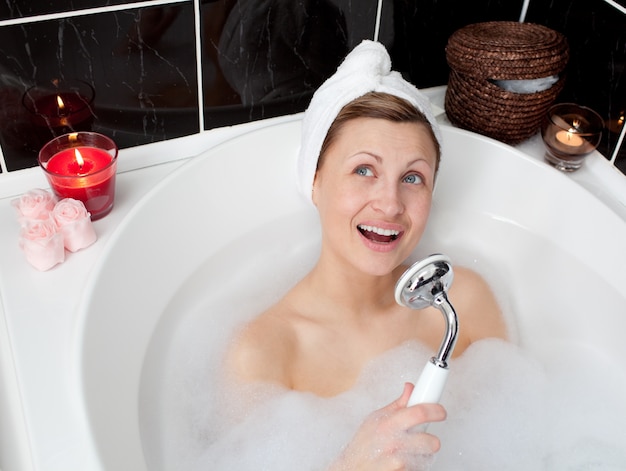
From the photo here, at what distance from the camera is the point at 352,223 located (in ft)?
4.28

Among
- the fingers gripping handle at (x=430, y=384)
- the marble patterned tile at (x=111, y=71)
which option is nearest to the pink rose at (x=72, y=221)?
the marble patterned tile at (x=111, y=71)

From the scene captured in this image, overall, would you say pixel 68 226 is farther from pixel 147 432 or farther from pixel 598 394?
pixel 598 394

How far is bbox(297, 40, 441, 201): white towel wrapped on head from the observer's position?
1.32 m

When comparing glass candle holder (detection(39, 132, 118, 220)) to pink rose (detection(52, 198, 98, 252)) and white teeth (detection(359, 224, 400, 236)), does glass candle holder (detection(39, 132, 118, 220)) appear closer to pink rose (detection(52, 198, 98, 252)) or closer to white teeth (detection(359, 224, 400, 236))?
pink rose (detection(52, 198, 98, 252))

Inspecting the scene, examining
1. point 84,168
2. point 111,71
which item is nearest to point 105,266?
point 84,168

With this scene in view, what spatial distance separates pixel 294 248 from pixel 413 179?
0.50 m

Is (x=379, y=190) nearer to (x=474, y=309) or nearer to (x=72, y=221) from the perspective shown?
(x=474, y=309)

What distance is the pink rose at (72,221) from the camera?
134 cm

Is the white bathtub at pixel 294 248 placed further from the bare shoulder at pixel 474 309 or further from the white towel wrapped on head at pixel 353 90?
the white towel wrapped on head at pixel 353 90

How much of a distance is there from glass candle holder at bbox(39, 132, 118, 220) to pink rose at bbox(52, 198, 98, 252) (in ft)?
0.13

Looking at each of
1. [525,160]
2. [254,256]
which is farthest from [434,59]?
[254,256]

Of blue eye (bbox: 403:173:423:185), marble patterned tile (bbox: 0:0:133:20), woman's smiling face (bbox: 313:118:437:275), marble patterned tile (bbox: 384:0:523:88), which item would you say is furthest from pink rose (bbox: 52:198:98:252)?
marble patterned tile (bbox: 384:0:523:88)

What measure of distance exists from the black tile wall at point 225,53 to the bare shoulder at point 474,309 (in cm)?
45

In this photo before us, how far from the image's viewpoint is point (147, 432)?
129 cm
